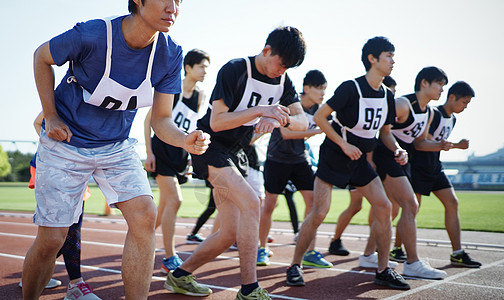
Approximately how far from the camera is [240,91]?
13.3 feet

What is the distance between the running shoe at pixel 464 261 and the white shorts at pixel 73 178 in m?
4.41

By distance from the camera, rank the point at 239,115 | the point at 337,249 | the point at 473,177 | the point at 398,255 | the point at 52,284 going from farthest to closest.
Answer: the point at 473,177 → the point at 337,249 → the point at 398,255 → the point at 52,284 → the point at 239,115

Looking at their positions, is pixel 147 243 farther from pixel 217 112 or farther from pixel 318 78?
pixel 318 78

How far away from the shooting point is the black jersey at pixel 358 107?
16.3 feet

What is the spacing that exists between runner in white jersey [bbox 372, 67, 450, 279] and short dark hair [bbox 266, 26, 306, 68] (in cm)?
222

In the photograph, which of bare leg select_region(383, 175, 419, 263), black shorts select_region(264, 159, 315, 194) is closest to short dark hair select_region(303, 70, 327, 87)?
black shorts select_region(264, 159, 315, 194)

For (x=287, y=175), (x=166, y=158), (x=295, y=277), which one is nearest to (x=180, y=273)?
(x=295, y=277)

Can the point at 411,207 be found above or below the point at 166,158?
below

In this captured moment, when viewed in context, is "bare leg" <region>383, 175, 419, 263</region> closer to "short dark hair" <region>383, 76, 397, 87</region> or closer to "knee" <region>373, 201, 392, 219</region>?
"knee" <region>373, 201, 392, 219</region>

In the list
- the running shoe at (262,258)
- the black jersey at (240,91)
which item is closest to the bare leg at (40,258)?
the black jersey at (240,91)

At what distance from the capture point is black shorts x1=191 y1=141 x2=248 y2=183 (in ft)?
13.2

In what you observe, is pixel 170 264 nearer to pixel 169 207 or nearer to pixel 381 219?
pixel 169 207

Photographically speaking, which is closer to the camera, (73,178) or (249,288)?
(73,178)

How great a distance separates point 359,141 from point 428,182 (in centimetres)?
173
